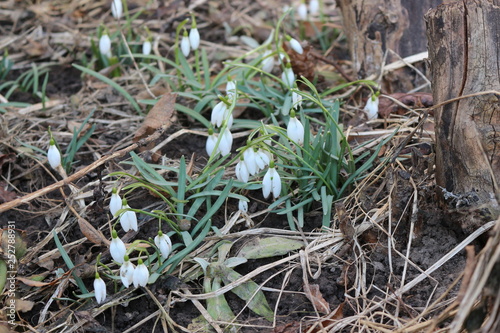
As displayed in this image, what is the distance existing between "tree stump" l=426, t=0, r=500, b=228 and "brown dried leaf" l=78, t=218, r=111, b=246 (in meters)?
1.37

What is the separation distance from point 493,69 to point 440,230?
0.64m

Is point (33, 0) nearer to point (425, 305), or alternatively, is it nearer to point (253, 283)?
point (253, 283)

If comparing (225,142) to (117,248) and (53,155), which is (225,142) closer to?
(117,248)

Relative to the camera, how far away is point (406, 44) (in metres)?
3.48

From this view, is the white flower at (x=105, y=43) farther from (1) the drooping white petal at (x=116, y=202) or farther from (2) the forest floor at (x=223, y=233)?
(1) the drooping white petal at (x=116, y=202)

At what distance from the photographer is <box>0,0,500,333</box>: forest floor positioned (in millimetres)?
2223

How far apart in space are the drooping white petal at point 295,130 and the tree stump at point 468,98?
548 mm

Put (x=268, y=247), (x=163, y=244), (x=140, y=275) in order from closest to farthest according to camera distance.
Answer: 1. (x=140, y=275)
2. (x=163, y=244)
3. (x=268, y=247)

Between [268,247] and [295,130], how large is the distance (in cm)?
49

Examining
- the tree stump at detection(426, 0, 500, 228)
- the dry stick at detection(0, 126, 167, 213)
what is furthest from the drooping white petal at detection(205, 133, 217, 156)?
the tree stump at detection(426, 0, 500, 228)

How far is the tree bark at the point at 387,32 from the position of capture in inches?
135

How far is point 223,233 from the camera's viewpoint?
2551 millimetres

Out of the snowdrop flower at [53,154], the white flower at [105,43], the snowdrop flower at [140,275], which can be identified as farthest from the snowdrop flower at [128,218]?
the white flower at [105,43]

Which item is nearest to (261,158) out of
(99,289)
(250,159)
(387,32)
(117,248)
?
(250,159)
